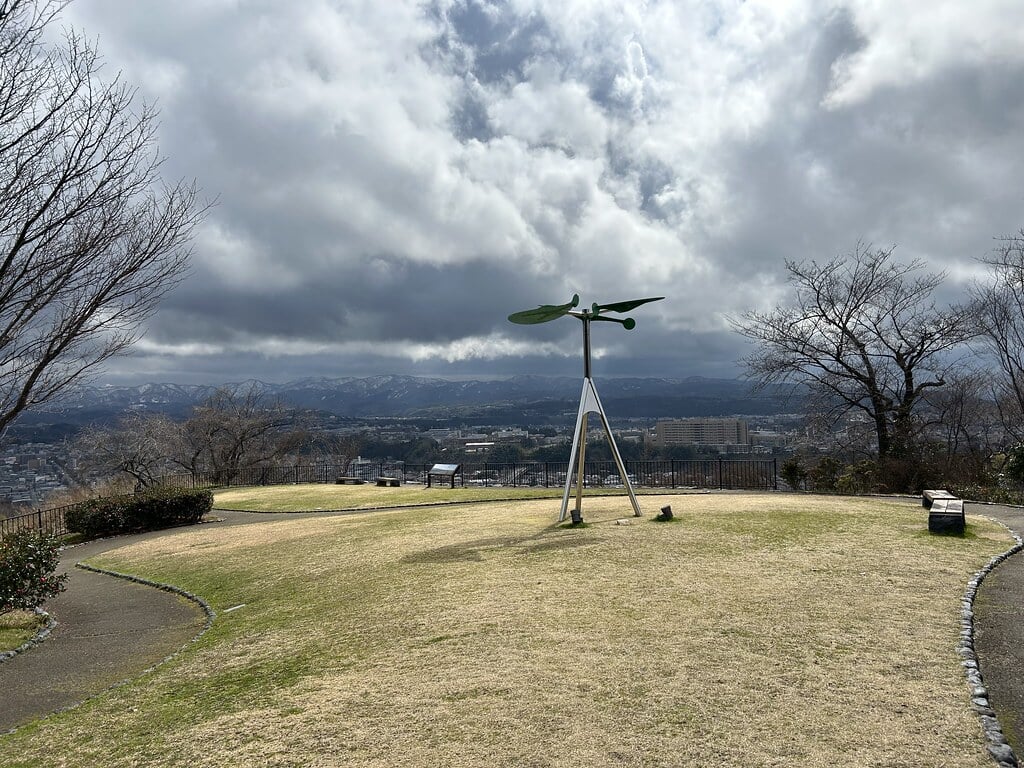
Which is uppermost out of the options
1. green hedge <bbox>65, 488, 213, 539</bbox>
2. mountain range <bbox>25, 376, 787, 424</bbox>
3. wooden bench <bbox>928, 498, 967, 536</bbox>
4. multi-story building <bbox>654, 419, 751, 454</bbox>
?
mountain range <bbox>25, 376, 787, 424</bbox>

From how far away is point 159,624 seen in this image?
8633mm

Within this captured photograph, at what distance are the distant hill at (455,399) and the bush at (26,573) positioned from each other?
1.79m

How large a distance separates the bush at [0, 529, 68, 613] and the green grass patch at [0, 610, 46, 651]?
169 millimetres

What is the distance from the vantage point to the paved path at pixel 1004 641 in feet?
13.6

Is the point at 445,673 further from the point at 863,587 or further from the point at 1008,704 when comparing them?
the point at 863,587

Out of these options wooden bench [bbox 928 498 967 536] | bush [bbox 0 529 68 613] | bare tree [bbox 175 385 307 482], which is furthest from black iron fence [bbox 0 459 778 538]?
wooden bench [bbox 928 498 967 536]

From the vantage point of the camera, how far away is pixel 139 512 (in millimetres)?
18500

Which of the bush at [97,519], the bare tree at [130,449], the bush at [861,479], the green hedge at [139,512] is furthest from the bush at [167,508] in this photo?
the bush at [861,479]

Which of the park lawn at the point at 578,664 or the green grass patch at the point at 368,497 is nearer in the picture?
the park lawn at the point at 578,664

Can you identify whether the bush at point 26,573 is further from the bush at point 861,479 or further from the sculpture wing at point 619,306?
the bush at point 861,479

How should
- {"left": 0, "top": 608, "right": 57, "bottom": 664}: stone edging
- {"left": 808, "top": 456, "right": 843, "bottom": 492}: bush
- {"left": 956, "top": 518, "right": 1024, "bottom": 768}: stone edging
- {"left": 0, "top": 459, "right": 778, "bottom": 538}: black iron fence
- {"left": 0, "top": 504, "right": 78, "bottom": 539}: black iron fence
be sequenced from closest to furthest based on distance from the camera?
{"left": 956, "top": 518, "right": 1024, "bottom": 768}: stone edging → {"left": 0, "top": 608, "right": 57, "bottom": 664}: stone edging → {"left": 0, "top": 504, "right": 78, "bottom": 539}: black iron fence → {"left": 808, "top": 456, "right": 843, "bottom": 492}: bush → {"left": 0, "top": 459, "right": 778, "bottom": 538}: black iron fence

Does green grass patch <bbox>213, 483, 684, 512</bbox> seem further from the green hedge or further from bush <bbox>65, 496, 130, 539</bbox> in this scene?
bush <bbox>65, 496, 130, 539</bbox>

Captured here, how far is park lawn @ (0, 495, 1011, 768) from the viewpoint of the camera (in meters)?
4.00

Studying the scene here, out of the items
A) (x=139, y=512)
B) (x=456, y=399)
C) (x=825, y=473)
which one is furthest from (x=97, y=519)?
(x=456, y=399)
